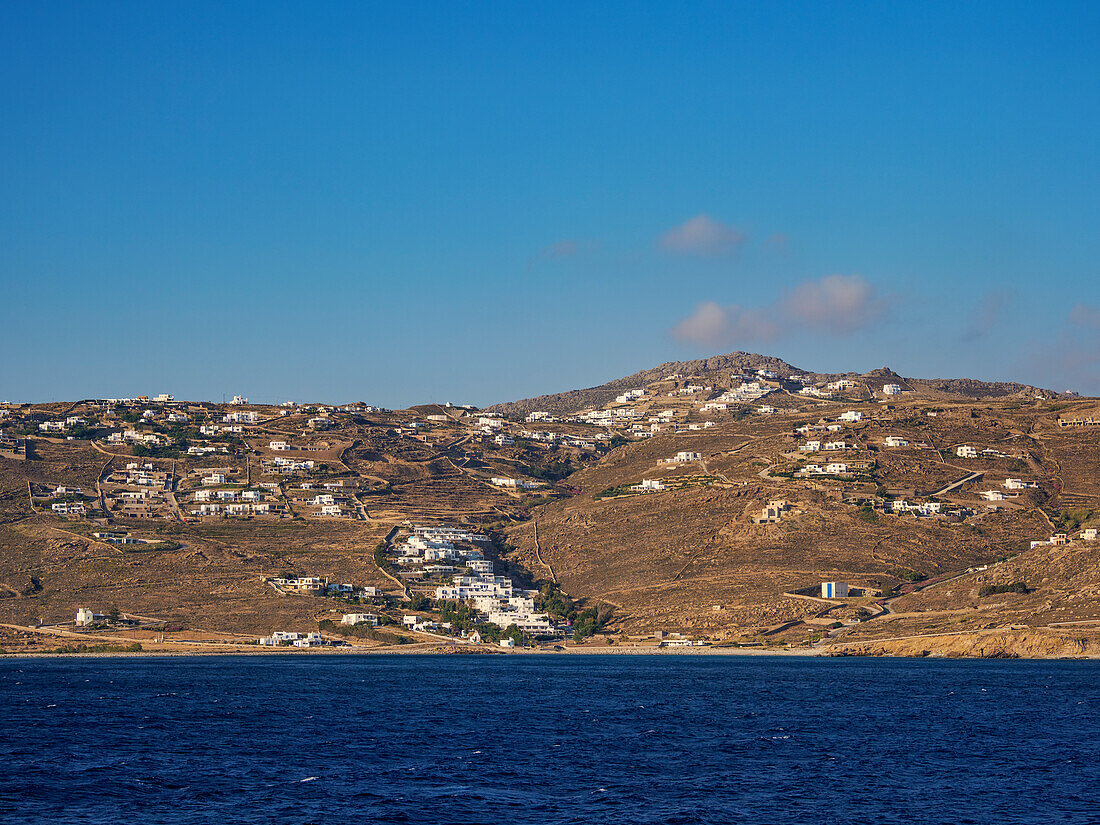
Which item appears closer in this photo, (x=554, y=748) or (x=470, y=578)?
(x=554, y=748)

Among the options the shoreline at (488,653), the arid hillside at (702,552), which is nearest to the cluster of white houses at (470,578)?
the arid hillside at (702,552)

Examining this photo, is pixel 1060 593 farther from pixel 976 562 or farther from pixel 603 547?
pixel 603 547

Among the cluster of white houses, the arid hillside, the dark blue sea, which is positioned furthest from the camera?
the cluster of white houses

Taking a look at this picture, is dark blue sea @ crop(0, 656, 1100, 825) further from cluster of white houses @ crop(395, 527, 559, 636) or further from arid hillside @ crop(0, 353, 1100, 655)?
cluster of white houses @ crop(395, 527, 559, 636)

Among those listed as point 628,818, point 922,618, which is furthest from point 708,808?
point 922,618

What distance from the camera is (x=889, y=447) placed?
196125 millimetres

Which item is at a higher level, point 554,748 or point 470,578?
point 470,578

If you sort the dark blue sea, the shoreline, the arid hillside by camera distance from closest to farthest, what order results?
the dark blue sea, the shoreline, the arid hillside

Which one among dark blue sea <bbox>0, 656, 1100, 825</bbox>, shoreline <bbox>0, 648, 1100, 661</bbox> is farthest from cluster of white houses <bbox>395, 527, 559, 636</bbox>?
dark blue sea <bbox>0, 656, 1100, 825</bbox>

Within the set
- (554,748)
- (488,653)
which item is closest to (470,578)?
(488,653)

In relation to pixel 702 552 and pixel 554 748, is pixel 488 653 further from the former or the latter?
pixel 554 748

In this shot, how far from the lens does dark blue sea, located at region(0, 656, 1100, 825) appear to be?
48.6 meters

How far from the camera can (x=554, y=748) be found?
65.2m

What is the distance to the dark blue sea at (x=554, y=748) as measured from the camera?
4862cm
